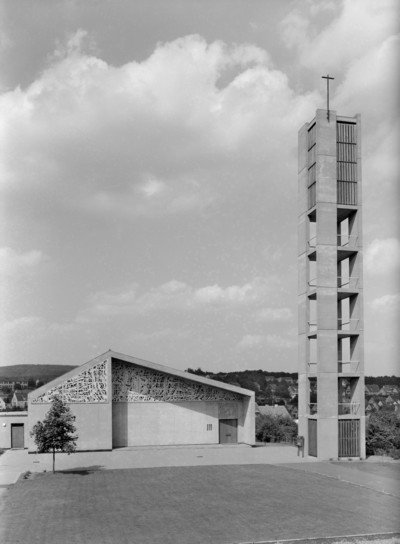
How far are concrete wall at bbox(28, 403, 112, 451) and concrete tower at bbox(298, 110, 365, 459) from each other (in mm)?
12694

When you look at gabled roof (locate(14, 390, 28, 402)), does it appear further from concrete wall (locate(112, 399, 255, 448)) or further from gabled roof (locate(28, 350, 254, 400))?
gabled roof (locate(28, 350, 254, 400))

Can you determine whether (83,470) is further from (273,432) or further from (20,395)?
(20,395)

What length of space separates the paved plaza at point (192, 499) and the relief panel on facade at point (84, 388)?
4.47 meters

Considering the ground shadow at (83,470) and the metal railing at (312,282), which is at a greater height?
the metal railing at (312,282)

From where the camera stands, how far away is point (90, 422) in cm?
4131

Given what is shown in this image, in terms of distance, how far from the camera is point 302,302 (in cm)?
3916

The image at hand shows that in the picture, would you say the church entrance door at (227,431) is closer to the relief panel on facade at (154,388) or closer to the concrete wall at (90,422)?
the relief panel on facade at (154,388)

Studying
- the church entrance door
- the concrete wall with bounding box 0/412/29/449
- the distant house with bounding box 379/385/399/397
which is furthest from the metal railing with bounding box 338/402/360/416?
the distant house with bounding box 379/385/399/397

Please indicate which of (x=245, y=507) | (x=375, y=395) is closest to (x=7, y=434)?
(x=245, y=507)

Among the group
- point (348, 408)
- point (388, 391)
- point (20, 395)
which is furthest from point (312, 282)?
point (388, 391)

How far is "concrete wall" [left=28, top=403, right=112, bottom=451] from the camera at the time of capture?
134ft

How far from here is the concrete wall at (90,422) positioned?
40.8m

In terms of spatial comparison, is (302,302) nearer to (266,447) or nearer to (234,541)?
(266,447)

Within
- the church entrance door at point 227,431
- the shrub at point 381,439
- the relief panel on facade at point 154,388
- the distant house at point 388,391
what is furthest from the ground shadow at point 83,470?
the distant house at point 388,391
